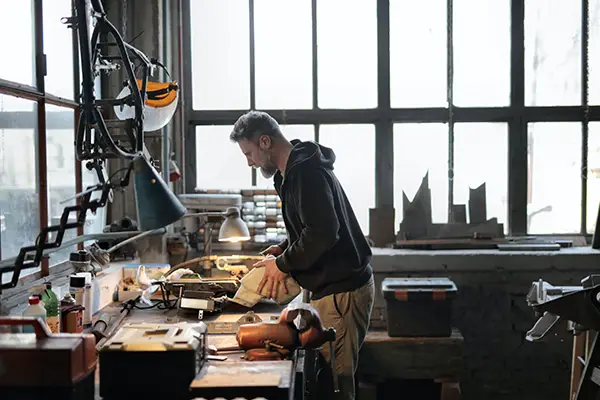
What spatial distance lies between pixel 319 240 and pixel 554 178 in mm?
2641

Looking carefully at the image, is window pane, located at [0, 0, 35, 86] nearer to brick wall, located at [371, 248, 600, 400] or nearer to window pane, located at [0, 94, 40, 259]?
window pane, located at [0, 94, 40, 259]

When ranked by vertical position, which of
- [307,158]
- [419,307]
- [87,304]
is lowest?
[419,307]

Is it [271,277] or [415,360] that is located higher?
[271,277]

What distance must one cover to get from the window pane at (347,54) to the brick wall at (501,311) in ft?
3.68

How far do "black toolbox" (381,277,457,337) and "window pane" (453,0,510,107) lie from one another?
1431 mm

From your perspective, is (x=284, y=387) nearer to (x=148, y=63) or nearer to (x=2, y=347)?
(x=2, y=347)

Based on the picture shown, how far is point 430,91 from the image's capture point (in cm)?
429

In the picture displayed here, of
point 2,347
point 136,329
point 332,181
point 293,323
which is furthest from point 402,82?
point 2,347

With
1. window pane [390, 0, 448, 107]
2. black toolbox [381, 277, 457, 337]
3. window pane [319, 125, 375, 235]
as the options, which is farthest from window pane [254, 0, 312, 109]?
black toolbox [381, 277, 457, 337]

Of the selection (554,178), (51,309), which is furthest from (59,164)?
(554,178)

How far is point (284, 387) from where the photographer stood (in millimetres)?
1639

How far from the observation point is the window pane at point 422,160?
4.30 metres

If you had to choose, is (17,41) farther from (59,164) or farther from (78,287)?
(78,287)

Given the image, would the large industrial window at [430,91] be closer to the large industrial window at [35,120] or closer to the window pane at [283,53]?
the window pane at [283,53]
